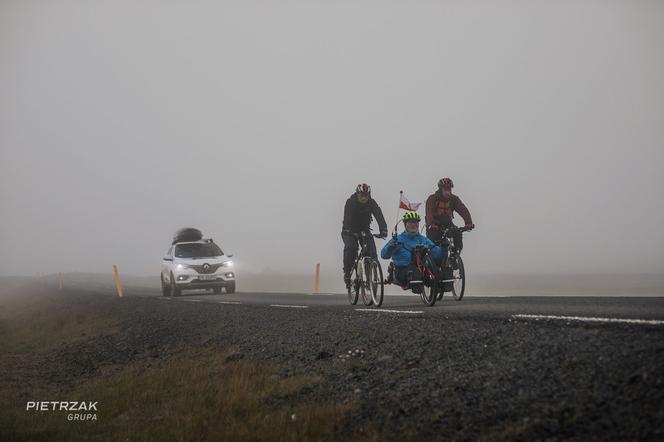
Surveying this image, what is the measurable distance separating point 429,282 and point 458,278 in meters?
0.93

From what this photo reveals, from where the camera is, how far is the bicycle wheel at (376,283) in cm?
1170

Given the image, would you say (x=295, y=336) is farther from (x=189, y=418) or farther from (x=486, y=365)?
(x=486, y=365)

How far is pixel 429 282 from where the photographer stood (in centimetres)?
1102

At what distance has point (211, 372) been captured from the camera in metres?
9.18

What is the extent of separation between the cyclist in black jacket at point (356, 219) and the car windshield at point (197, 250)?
41.3ft

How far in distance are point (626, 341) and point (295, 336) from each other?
5.65m

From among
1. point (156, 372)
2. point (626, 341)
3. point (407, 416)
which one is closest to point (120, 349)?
point (156, 372)

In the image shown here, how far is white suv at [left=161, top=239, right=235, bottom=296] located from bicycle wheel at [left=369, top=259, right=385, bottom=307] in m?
12.4

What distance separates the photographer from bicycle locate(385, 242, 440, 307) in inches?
423

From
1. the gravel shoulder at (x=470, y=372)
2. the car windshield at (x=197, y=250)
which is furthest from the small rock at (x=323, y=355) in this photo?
the car windshield at (x=197, y=250)

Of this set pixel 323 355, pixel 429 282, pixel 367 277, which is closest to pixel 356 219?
pixel 367 277

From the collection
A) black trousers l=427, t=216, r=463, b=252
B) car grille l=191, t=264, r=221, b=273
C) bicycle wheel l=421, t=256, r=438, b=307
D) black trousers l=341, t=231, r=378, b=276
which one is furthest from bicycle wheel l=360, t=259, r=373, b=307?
car grille l=191, t=264, r=221, b=273

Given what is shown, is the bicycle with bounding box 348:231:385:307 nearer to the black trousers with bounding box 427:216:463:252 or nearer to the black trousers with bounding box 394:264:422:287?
the black trousers with bounding box 394:264:422:287

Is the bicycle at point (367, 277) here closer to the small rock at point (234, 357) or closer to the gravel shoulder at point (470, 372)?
the gravel shoulder at point (470, 372)
